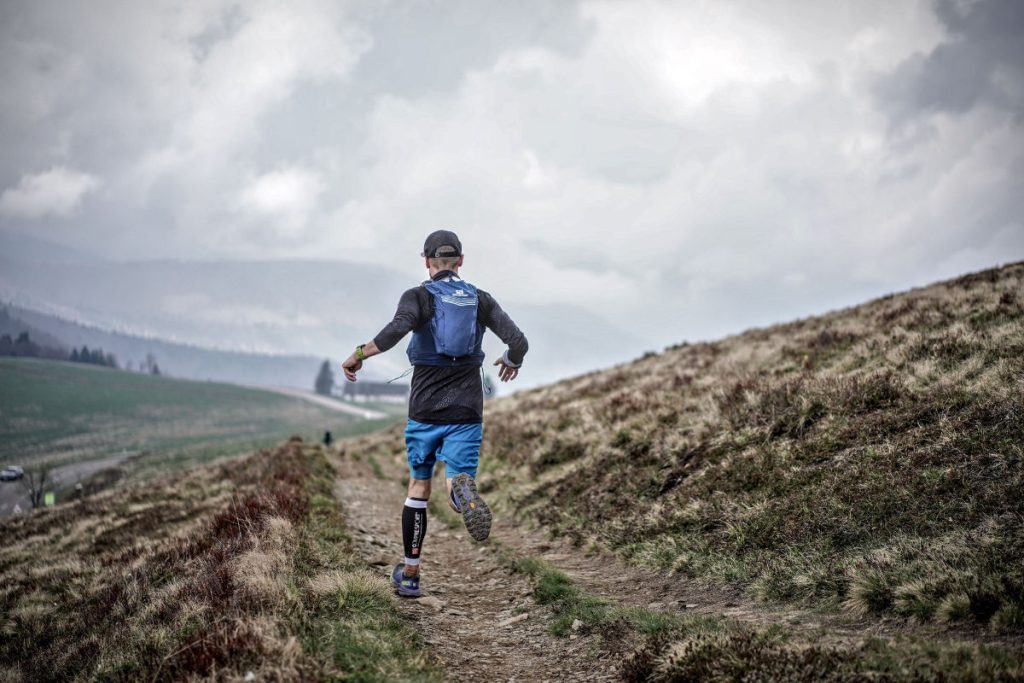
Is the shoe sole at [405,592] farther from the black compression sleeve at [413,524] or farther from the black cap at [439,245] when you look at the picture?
the black cap at [439,245]

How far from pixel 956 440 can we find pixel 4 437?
431 ft

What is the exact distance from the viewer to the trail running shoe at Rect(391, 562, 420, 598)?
614cm

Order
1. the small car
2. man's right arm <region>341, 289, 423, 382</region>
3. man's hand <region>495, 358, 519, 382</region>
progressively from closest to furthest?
man's right arm <region>341, 289, 423, 382</region>
man's hand <region>495, 358, 519, 382</region>
the small car

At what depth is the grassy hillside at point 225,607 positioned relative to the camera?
3.96 meters

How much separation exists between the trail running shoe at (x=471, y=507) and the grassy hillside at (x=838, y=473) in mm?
2553

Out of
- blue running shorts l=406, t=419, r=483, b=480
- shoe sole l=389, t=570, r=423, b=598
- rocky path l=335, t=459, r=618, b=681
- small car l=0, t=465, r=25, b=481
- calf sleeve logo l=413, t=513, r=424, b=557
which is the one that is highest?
blue running shorts l=406, t=419, r=483, b=480

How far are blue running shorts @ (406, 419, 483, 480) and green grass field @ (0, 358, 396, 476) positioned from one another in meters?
55.9

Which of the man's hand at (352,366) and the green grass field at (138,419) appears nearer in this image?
the man's hand at (352,366)

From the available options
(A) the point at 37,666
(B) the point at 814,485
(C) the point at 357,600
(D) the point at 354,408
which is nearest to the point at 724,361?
(B) the point at 814,485

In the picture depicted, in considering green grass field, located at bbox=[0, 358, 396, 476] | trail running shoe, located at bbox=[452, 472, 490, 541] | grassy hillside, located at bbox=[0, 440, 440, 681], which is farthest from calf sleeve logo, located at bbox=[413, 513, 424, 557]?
green grass field, located at bbox=[0, 358, 396, 476]

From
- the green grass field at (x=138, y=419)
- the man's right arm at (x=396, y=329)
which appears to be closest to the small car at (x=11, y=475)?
the green grass field at (x=138, y=419)

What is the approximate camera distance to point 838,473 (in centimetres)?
638

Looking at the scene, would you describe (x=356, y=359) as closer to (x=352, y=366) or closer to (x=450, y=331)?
(x=352, y=366)

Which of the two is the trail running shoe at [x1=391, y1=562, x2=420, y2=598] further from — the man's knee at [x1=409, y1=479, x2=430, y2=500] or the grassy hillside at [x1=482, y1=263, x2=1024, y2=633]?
the grassy hillside at [x1=482, y1=263, x2=1024, y2=633]
